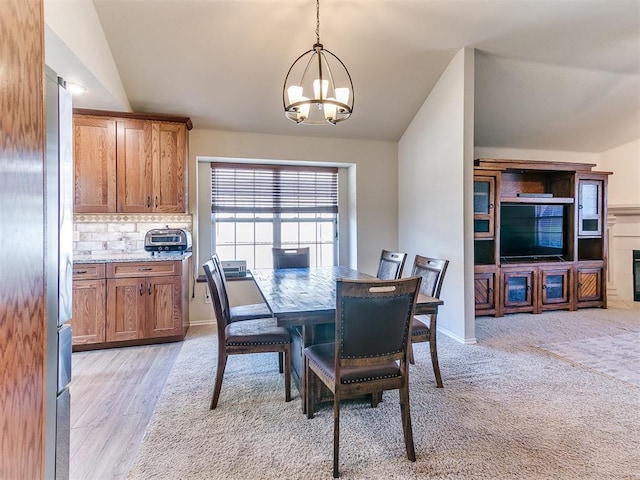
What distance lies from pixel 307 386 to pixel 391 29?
3204 mm

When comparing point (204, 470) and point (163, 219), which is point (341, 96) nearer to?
point (204, 470)

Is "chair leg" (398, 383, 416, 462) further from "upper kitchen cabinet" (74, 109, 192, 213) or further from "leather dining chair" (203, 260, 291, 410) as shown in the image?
"upper kitchen cabinet" (74, 109, 192, 213)

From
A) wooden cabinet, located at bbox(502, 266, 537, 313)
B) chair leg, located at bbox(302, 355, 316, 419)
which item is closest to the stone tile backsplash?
chair leg, located at bbox(302, 355, 316, 419)

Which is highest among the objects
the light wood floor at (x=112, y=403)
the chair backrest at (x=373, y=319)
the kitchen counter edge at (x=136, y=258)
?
the kitchen counter edge at (x=136, y=258)

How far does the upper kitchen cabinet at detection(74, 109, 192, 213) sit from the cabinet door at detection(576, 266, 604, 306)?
18.0 ft

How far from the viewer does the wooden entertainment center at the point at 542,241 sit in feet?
14.8

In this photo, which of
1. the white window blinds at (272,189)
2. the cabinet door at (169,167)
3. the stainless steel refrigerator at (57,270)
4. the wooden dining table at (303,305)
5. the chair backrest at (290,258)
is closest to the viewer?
the stainless steel refrigerator at (57,270)

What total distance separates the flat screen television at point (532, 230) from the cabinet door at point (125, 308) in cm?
467

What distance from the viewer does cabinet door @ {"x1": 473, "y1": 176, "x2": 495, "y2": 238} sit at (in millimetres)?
4302

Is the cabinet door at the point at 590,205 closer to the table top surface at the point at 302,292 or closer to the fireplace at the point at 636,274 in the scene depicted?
the fireplace at the point at 636,274

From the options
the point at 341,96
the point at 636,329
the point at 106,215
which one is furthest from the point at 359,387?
the point at 636,329

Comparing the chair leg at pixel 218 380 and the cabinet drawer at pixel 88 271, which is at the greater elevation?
the cabinet drawer at pixel 88 271

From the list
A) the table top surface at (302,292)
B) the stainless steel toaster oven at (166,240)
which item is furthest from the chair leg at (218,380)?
the stainless steel toaster oven at (166,240)

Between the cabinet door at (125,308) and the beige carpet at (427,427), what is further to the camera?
the cabinet door at (125,308)
